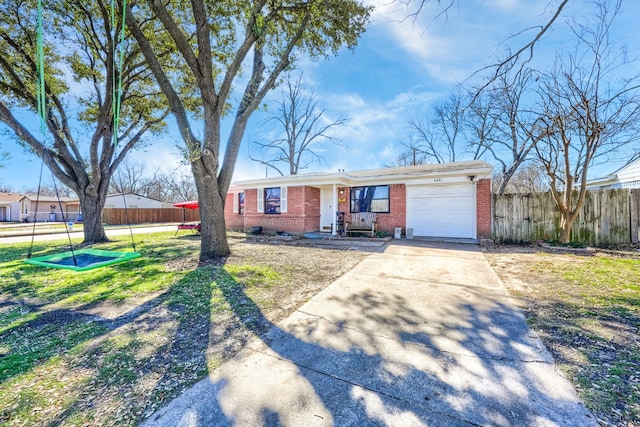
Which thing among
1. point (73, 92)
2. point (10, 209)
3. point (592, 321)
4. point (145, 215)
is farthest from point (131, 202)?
point (592, 321)

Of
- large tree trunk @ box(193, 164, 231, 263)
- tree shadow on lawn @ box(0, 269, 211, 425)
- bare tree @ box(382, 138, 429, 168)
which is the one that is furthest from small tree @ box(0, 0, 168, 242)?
bare tree @ box(382, 138, 429, 168)

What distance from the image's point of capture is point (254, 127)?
23359 millimetres

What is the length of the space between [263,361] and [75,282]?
5.12 m

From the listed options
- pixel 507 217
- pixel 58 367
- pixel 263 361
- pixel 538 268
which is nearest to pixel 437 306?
pixel 263 361

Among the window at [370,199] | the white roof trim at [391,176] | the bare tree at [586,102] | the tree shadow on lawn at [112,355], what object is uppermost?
the bare tree at [586,102]

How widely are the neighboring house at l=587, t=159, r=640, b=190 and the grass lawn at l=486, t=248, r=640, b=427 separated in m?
8.80

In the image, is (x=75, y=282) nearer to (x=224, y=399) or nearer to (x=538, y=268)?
(x=224, y=399)

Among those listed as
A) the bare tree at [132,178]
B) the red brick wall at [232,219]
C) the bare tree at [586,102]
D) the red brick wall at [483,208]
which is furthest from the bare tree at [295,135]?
the bare tree at [132,178]

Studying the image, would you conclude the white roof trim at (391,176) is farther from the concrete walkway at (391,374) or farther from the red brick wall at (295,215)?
the concrete walkway at (391,374)

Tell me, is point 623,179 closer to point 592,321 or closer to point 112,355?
point 592,321

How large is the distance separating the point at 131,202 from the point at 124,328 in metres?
34.8

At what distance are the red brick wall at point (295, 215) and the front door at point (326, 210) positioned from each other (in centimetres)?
22

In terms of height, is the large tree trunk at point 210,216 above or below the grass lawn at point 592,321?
above

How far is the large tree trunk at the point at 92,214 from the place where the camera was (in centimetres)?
1057
